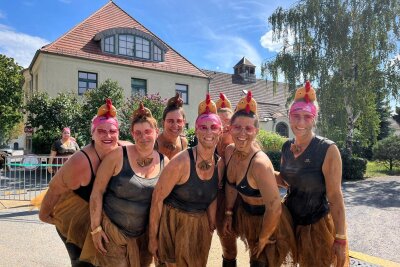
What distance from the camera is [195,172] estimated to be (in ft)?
8.95

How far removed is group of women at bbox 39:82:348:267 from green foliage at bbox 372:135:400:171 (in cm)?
1680

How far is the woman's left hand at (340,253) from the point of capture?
2613mm

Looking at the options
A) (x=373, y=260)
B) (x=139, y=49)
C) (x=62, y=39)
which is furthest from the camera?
(x=139, y=49)

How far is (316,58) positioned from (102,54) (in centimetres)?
1207

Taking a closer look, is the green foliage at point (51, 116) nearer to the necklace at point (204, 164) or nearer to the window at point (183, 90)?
the window at point (183, 90)

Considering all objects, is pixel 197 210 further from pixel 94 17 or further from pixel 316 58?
pixel 94 17

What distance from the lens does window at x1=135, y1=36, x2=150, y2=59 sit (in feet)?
68.2

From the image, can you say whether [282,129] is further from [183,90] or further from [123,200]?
[123,200]

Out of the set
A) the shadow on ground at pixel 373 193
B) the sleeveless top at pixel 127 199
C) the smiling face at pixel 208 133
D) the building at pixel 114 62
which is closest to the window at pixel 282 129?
the building at pixel 114 62

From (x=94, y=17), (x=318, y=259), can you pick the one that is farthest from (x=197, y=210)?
(x=94, y=17)

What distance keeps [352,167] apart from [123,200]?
13162mm

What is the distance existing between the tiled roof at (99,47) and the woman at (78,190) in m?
16.5

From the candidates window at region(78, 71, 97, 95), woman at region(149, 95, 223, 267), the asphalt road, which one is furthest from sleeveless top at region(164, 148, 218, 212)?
window at region(78, 71, 97, 95)

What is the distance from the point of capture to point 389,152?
17.2m
